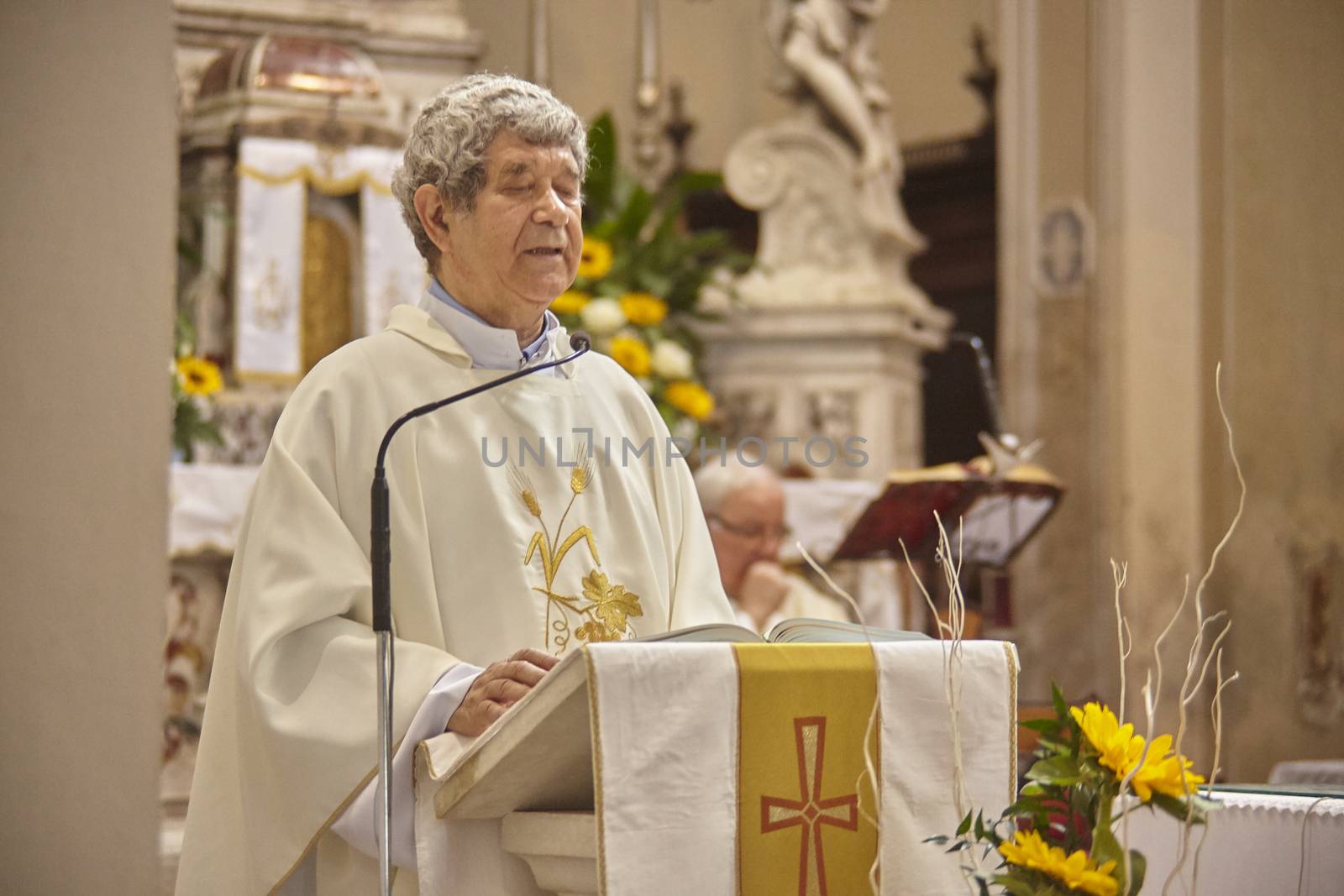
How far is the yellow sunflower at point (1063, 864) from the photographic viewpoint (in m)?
1.70

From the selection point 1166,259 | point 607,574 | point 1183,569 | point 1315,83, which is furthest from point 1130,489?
point 607,574

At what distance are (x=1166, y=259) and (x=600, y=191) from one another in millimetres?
2376

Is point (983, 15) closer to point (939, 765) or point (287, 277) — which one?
point (287, 277)

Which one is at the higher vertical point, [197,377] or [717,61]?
[717,61]

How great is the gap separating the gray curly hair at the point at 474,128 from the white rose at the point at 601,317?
3736 mm

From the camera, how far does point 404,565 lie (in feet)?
7.71

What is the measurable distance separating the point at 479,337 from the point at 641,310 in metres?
3.97

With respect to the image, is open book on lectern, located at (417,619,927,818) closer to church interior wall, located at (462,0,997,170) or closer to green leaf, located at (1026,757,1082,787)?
green leaf, located at (1026,757,1082,787)

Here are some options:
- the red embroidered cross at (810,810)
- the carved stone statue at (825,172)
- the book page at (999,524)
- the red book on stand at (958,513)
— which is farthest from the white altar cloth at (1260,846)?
the carved stone statue at (825,172)

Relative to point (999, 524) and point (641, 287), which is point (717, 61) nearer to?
point (641, 287)

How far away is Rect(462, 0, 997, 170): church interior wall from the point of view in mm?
8891

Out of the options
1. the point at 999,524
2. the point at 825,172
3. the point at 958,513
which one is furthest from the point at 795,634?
the point at 825,172

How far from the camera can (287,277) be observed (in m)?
6.28

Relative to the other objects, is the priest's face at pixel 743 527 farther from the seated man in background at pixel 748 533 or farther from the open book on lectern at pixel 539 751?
the open book on lectern at pixel 539 751
